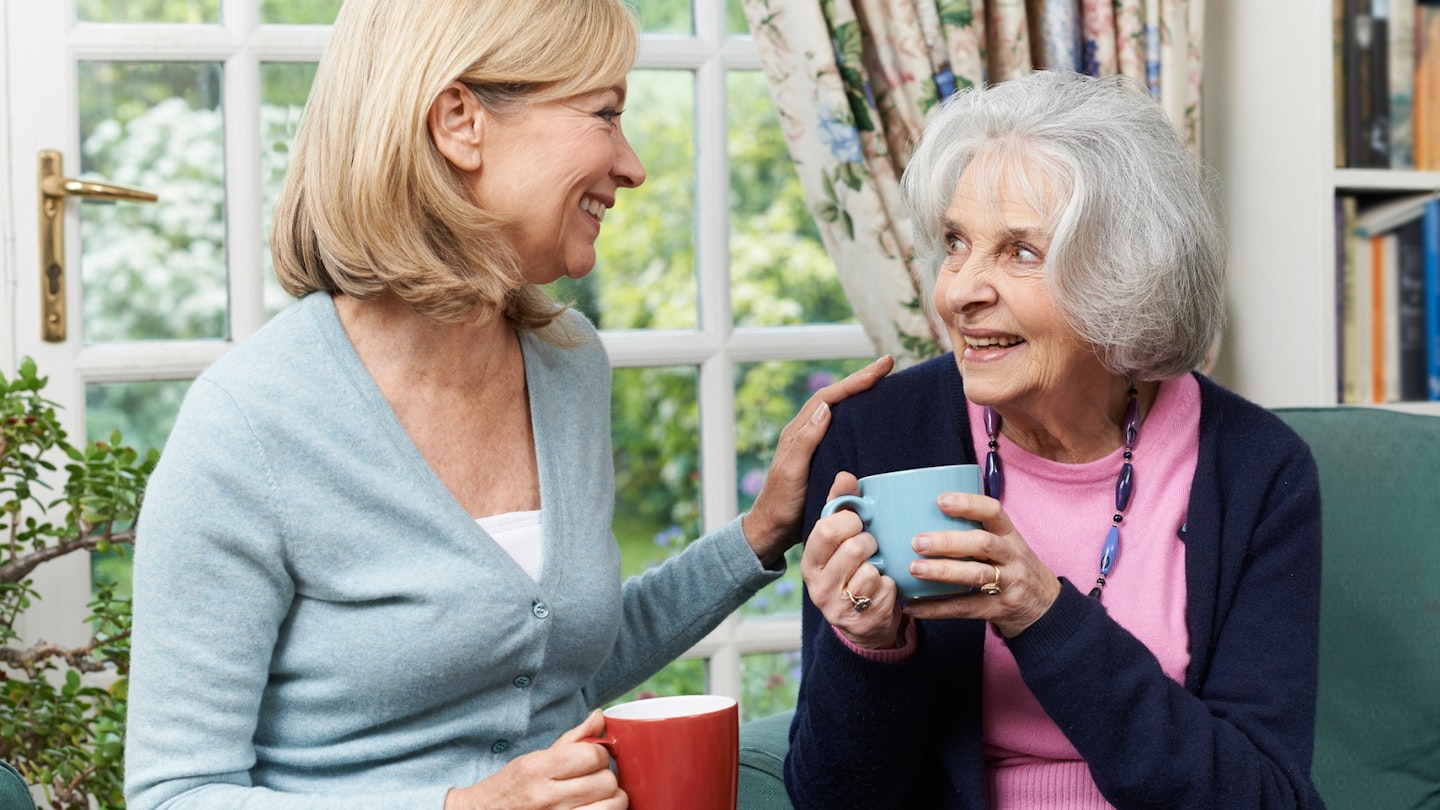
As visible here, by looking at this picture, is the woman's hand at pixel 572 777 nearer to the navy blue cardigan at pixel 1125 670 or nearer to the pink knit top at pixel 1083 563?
the navy blue cardigan at pixel 1125 670

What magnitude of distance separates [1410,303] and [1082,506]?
4.19 ft

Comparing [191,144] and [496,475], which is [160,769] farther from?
[191,144]

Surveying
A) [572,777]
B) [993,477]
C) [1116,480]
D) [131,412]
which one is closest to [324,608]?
[572,777]

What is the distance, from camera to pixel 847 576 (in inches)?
40.3

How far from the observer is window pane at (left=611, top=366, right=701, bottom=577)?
2.51 m

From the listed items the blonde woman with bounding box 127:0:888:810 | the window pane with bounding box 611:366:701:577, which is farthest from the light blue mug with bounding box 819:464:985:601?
the window pane with bounding box 611:366:701:577

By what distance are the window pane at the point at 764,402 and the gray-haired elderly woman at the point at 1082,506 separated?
1163 millimetres

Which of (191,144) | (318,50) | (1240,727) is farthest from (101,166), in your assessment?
(1240,727)

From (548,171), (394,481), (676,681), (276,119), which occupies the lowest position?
(676,681)

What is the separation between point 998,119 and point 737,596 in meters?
0.55

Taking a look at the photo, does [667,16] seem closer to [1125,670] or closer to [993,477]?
[993,477]

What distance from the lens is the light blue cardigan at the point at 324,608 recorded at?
3.37 ft

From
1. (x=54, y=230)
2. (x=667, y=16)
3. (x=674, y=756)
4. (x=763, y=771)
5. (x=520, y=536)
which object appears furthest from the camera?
(x=667, y=16)

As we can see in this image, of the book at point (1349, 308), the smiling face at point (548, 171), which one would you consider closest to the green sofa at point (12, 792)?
the smiling face at point (548, 171)
